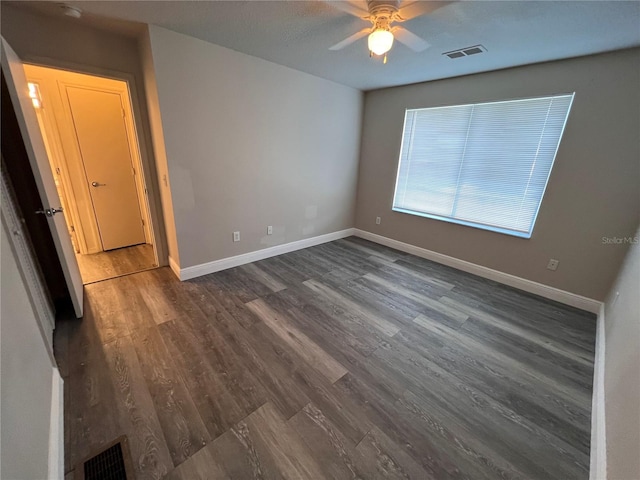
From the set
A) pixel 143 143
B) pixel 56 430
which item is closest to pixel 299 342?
pixel 56 430

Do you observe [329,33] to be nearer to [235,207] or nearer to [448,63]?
[448,63]

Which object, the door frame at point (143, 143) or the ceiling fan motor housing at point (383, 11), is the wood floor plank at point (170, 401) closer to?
the door frame at point (143, 143)

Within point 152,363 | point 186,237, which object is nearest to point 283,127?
point 186,237

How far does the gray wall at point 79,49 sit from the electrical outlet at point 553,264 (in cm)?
461

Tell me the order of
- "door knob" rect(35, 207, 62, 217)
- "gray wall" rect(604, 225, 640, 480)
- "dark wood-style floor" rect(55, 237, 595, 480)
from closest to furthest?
"gray wall" rect(604, 225, 640, 480)
"dark wood-style floor" rect(55, 237, 595, 480)
"door knob" rect(35, 207, 62, 217)

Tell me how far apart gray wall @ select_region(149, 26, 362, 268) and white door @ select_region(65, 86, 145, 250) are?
1636 mm

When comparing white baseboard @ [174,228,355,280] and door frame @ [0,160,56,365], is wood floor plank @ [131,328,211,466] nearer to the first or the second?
door frame @ [0,160,56,365]

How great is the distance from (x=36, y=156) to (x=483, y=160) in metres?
4.33

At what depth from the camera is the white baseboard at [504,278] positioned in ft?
8.96

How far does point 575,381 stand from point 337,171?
3.59 m

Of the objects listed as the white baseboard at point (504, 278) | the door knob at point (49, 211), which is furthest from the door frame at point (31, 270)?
the white baseboard at point (504, 278)

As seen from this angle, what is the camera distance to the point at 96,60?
2.40m

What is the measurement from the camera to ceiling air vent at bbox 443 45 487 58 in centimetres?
235

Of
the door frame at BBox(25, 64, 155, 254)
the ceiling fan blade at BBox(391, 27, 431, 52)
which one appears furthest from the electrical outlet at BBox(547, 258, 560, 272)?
the door frame at BBox(25, 64, 155, 254)
